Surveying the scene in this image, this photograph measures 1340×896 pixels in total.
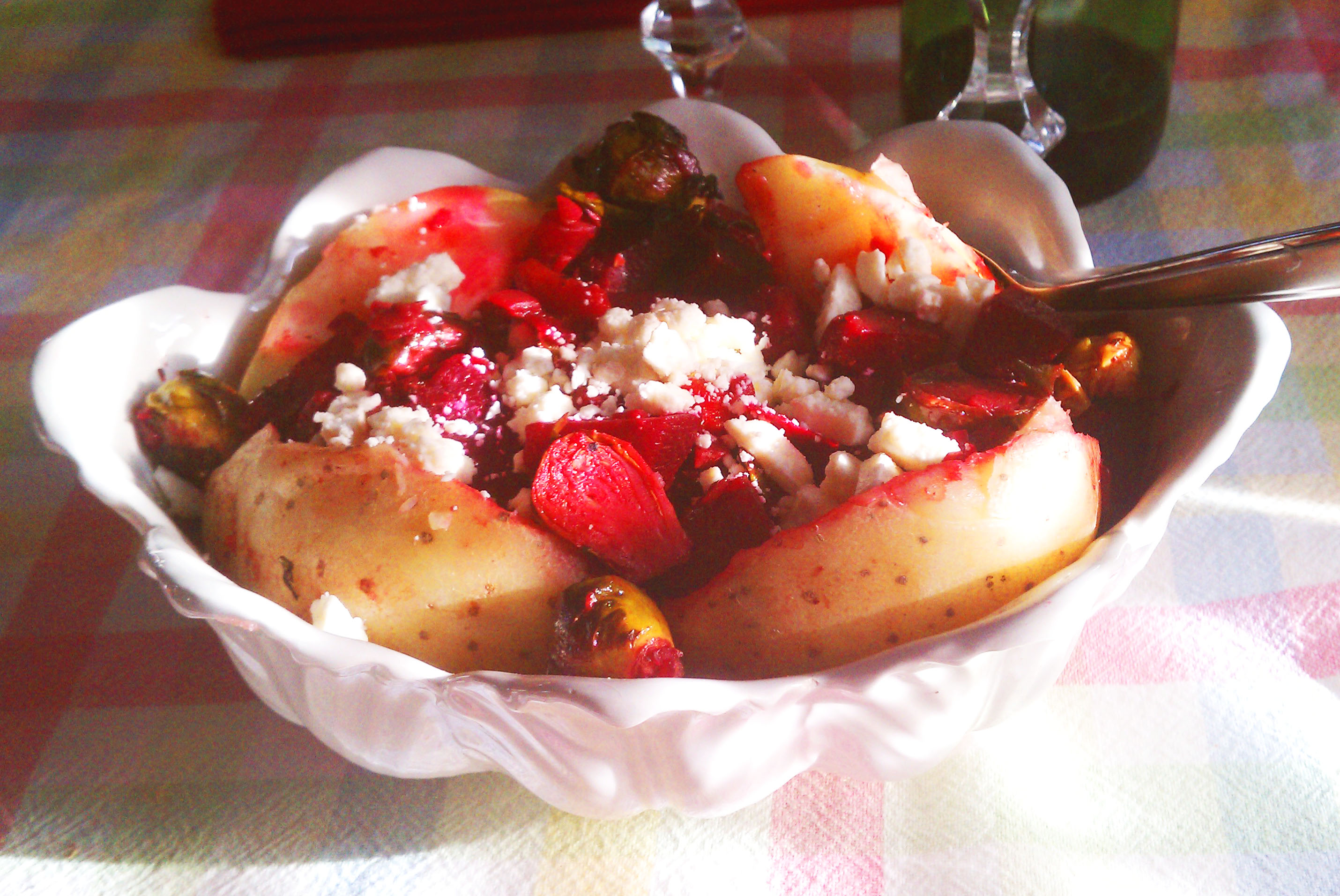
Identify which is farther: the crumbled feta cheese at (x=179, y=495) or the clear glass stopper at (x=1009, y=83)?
the clear glass stopper at (x=1009, y=83)

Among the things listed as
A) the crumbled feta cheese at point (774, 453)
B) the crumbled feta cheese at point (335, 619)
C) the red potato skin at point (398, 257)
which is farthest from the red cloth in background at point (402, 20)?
the crumbled feta cheese at point (335, 619)

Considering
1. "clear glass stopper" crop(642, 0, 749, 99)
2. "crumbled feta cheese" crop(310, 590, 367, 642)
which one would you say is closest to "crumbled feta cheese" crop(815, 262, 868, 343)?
"crumbled feta cheese" crop(310, 590, 367, 642)

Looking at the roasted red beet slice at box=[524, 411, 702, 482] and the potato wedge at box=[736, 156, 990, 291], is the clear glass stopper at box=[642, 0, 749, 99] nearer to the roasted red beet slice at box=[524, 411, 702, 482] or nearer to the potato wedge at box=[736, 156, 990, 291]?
the potato wedge at box=[736, 156, 990, 291]

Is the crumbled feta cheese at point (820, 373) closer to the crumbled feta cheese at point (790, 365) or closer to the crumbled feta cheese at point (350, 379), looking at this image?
the crumbled feta cheese at point (790, 365)

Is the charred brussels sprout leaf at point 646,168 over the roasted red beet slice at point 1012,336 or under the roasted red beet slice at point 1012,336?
over

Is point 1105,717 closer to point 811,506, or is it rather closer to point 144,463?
point 811,506

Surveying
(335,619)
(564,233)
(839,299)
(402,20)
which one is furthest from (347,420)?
(402,20)

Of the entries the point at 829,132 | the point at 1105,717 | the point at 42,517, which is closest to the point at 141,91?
the point at 42,517
